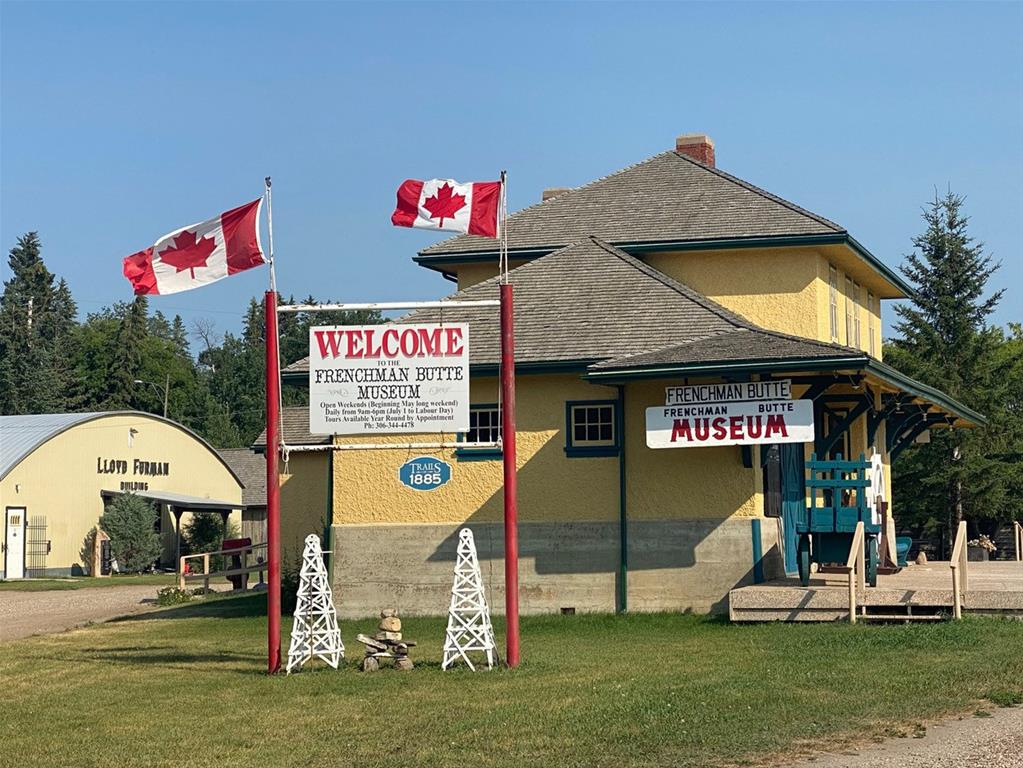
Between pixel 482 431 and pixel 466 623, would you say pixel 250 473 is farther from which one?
pixel 466 623

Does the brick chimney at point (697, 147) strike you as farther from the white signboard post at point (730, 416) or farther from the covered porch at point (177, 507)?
the covered porch at point (177, 507)

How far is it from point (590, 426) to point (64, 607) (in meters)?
16.9

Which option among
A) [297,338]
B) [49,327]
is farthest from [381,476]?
[49,327]

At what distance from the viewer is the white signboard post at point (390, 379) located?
18.8 metres

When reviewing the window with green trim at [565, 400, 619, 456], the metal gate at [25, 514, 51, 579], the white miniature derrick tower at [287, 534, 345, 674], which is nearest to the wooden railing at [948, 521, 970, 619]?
the window with green trim at [565, 400, 619, 456]

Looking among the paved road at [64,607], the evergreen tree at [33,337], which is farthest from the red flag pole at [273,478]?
the evergreen tree at [33,337]

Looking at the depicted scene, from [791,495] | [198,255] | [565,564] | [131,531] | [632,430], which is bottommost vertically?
[131,531]

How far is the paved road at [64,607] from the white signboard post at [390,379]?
10731mm

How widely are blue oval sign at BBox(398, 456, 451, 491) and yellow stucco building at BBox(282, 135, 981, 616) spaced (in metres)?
0.48

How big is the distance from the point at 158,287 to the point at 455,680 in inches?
253

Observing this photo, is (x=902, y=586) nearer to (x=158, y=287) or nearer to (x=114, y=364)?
(x=158, y=287)

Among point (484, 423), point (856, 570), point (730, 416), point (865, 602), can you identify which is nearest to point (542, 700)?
point (865, 602)

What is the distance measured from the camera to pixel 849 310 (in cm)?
3147

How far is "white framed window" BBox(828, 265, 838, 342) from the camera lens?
29330 mm
